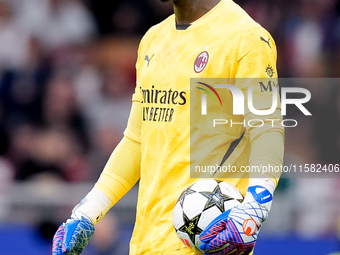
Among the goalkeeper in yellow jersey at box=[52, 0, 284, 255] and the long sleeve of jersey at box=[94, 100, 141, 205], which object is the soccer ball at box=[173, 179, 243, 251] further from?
the long sleeve of jersey at box=[94, 100, 141, 205]

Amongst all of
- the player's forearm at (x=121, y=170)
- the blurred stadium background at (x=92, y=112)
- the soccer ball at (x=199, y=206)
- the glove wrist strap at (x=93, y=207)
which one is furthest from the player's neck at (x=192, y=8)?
the blurred stadium background at (x=92, y=112)

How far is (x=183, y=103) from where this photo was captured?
3350 millimetres

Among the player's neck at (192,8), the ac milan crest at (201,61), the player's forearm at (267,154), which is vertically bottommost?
the player's forearm at (267,154)

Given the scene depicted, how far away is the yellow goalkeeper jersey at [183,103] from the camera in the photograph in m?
3.18

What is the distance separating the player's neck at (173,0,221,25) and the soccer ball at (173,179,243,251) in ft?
2.78

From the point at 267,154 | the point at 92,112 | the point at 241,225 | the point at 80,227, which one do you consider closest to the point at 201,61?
the point at 267,154

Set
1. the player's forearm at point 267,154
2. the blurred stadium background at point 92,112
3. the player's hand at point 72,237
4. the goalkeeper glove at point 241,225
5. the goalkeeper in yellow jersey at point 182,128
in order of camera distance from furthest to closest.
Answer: the blurred stadium background at point 92,112
the player's hand at point 72,237
the goalkeeper in yellow jersey at point 182,128
the player's forearm at point 267,154
the goalkeeper glove at point 241,225

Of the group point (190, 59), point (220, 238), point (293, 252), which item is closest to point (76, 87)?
point (293, 252)

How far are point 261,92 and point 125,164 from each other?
96cm

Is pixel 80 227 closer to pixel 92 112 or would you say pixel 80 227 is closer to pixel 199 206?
pixel 199 206

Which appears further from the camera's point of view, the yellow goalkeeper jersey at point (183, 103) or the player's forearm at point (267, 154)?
the yellow goalkeeper jersey at point (183, 103)

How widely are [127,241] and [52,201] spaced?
3.05ft

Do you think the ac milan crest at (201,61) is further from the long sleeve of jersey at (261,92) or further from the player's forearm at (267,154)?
the player's forearm at (267,154)

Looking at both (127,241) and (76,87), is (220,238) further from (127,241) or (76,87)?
(76,87)
